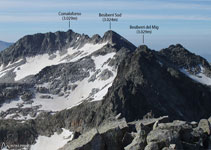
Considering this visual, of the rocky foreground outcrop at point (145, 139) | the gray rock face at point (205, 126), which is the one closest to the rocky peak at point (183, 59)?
the gray rock face at point (205, 126)

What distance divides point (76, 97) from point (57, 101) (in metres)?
9.10

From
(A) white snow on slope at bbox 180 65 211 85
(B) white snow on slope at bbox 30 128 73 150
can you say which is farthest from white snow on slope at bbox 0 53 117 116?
(B) white snow on slope at bbox 30 128 73 150

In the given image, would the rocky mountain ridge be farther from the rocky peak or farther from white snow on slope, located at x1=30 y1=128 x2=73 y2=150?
white snow on slope, located at x1=30 y1=128 x2=73 y2=150

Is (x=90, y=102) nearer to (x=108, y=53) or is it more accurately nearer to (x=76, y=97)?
(x=76, y=97)

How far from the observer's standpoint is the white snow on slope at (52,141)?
110m

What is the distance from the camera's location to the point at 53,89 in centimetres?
18488

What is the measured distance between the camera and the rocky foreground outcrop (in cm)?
2052

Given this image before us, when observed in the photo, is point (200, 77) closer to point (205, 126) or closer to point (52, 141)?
point (52, 141)

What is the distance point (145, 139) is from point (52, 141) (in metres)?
95.8

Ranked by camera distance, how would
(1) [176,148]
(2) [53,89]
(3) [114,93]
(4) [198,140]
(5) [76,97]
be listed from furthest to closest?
(2) [53,89] < (5) [76,97] < (3) [114,93] < (4) [198,140] < (1) [176,148]

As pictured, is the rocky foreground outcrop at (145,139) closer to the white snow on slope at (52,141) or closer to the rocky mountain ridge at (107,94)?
the rocky mountain ridge at (107,94)

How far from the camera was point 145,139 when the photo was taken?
21688 mm

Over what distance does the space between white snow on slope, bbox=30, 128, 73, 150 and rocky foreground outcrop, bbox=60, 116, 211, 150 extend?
87345 mm

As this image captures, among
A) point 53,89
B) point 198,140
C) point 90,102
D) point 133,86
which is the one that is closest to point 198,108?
point 133,86
